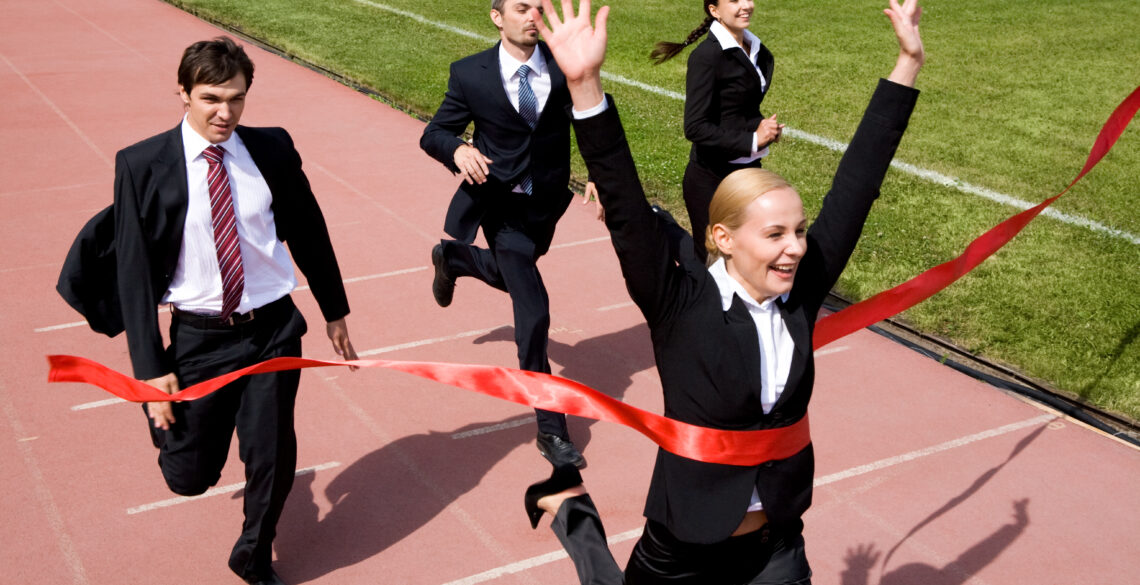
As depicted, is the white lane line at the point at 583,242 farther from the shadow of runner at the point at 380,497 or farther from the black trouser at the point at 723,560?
the black trouser at the point at 723,560

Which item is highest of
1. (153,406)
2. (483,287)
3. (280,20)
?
(153,406)

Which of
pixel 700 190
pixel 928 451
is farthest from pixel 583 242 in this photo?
pixel 928 451

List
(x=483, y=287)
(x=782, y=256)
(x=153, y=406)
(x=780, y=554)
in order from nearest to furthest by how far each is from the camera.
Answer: (x=782, y=256) → (x=780, y=554) → (x=153, y=406) → (x=483, y=287)

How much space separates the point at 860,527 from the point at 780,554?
2156 millimetres

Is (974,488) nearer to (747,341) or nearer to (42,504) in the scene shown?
(747,341)

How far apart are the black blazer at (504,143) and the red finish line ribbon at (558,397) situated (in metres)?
2.14

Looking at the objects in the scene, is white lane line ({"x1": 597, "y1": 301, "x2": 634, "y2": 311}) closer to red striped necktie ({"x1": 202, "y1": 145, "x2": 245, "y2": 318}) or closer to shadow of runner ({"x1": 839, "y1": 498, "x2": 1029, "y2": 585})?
shadow of runner ({"x1": 839, "y1": 498, "x2": 1029, "y2": 585})

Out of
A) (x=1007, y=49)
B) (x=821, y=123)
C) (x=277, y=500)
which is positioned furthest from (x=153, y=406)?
(x=1007, y=49)

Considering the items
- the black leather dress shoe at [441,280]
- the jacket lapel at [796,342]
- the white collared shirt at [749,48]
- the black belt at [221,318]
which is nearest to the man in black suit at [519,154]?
the black leather dress shoe at [441,280]

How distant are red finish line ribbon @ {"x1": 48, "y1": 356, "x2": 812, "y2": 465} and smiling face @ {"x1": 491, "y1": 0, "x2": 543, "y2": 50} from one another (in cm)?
247

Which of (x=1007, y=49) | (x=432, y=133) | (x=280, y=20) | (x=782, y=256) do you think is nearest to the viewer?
(x=782, y=256)

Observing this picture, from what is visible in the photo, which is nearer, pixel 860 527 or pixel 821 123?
pixel 860 527

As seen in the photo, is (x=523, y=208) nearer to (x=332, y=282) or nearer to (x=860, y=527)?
(x=332, y=282)

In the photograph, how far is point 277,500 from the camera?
4.96 metres
